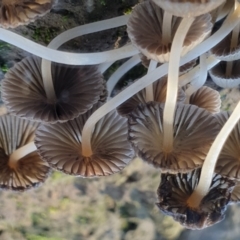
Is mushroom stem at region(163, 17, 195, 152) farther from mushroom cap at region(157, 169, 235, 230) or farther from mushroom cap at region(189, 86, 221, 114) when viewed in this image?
mushroom cap at region(189, 86, 221, 114)

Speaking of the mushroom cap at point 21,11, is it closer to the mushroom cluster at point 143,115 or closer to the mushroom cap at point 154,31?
the mushroom cluster at point 143,115

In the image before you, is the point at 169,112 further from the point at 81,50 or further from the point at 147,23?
the point at 81,50

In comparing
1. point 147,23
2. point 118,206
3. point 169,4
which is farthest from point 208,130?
point 118,206

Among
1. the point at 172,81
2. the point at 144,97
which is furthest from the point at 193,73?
the point at 172,81

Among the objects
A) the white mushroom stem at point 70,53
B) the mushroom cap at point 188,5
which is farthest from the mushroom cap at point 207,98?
the mushroom cap at point 188,5

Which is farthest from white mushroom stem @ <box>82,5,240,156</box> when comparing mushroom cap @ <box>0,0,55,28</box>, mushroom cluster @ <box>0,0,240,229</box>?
mushroom cap @ <box>0,0,55,28</box>

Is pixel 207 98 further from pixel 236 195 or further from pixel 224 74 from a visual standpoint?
pixel 236 195
